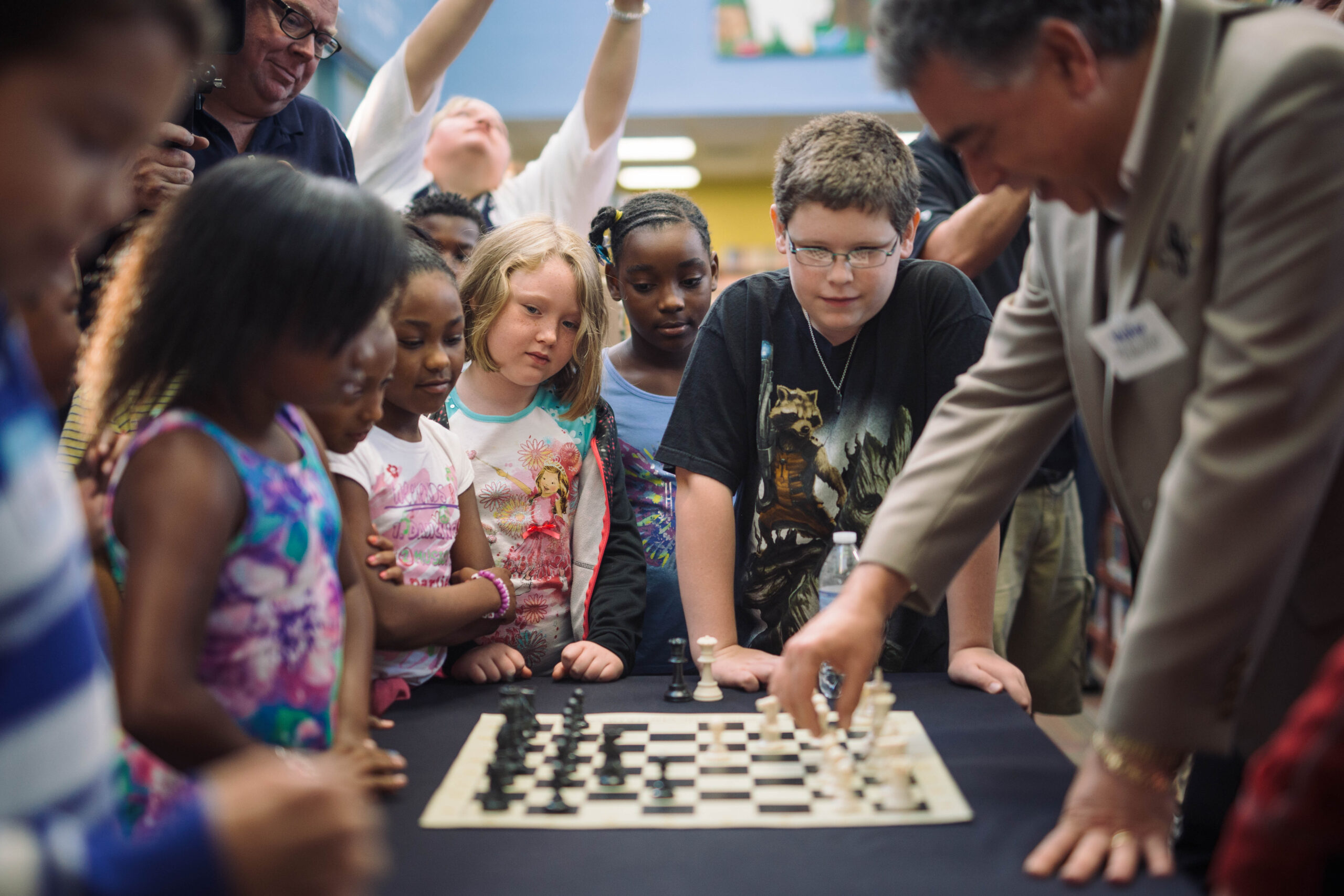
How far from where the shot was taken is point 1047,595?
9.29 feet

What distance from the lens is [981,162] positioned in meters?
1.26

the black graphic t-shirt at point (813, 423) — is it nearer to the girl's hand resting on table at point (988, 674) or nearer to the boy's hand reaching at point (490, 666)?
the girl's hand resting on table at point (988, 674)

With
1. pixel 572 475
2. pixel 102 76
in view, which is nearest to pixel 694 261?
pixel 572 475

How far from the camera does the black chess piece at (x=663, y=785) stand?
125cm

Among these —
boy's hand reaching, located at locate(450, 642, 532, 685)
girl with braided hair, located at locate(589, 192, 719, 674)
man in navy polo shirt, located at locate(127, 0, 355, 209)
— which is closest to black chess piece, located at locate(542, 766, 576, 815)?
Result: boy's hand reaching, located at locate(450, 642, 532, 685)

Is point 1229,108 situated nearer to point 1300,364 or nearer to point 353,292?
point 1300,364

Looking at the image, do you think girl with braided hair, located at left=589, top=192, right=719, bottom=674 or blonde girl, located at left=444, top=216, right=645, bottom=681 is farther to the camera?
girl with braided hair, located at left=589, top=192, right=719, bottom=674

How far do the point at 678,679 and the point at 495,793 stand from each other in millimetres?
547

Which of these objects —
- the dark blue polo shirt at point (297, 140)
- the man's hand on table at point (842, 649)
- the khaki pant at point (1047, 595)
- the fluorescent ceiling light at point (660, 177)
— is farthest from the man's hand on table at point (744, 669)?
the fluorescent ceiling light at point (660, 177)

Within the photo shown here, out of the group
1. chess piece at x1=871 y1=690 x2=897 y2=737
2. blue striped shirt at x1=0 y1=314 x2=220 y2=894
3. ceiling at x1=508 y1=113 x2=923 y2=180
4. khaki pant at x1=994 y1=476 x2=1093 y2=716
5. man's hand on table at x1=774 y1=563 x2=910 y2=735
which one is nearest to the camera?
blue striped shirt at x1=0 y1=314 x2=220 y2=894

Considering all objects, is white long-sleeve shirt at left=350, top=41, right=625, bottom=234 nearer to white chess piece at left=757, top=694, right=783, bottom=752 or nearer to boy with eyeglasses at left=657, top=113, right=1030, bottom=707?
boy with eyeglasses at left=657, top=113, right=1030, bottom=707

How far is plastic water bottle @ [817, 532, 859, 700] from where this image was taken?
177cm

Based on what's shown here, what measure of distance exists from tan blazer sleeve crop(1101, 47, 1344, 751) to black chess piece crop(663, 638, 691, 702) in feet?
2.58

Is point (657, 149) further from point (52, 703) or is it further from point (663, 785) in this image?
point (52, 703)
